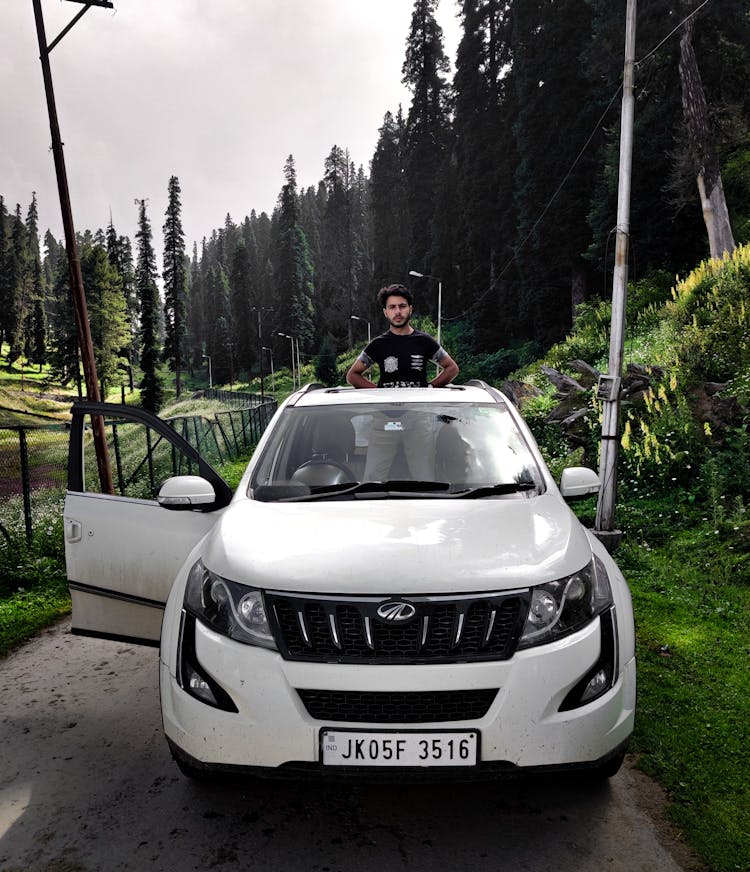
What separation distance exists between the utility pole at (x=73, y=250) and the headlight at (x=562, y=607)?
33.4ft

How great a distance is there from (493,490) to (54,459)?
65.2 ft

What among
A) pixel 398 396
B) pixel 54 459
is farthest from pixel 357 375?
pixel 54 459

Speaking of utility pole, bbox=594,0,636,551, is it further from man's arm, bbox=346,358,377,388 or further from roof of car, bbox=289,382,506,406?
roof of car, bbox=289,382,506,406

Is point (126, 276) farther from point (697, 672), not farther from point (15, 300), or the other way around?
point (697, 672)

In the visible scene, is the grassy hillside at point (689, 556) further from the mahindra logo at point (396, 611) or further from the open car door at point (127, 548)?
the open car door at point (127, 548)

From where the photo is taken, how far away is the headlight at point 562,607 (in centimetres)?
257

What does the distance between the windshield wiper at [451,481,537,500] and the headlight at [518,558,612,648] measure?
713mm

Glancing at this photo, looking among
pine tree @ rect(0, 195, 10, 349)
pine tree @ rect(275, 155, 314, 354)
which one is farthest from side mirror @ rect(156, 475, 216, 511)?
pine tree @ rect(0, 195, 10, 349)

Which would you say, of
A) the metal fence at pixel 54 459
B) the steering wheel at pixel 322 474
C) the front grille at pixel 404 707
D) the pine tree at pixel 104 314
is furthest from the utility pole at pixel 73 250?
the pine tree at pixel 104 314

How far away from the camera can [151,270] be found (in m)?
73.8

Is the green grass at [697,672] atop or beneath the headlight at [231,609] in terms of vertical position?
beneath

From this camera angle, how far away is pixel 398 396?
436 cm

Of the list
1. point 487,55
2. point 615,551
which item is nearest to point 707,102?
point 615,551

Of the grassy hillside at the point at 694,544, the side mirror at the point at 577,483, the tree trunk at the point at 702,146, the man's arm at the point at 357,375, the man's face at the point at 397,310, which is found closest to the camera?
the grassy hillside at the point at 694,544
